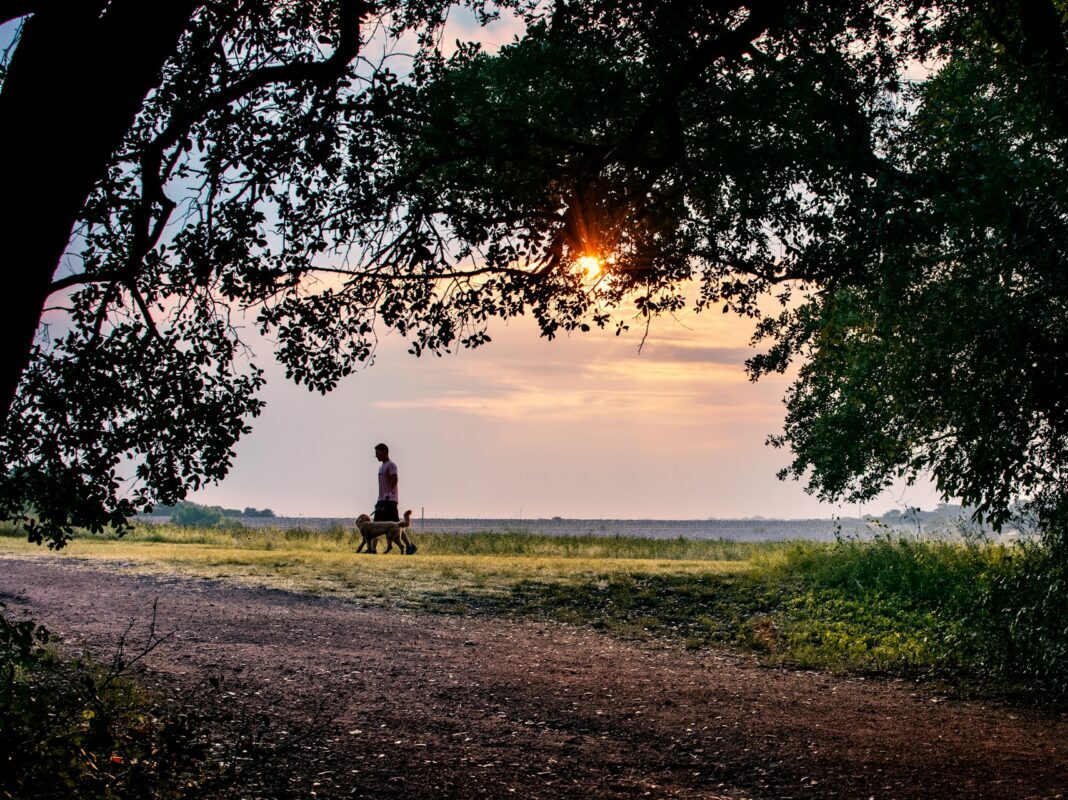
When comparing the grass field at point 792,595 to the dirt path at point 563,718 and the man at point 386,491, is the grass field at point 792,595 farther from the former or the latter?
the man at point 386,491

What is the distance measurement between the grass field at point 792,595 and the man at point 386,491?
77.4 inches

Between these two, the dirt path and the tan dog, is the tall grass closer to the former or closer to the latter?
the tan dog

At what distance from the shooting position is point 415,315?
10383 mm

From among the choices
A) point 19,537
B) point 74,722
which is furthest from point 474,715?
point 19,537

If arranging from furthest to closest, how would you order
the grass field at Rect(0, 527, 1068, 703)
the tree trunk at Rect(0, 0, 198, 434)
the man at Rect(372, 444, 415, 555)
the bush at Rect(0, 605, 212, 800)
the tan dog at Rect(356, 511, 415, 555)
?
the tan dog at Rect(356, 511, 415, 555) → the man at Rect(372, 444, 415, 555) → the grass field at Rect(0, 527, 1068, 703) → the bush at Rect(0, 605, 212, 800) → the tree trunk at Rect(0, 0, 198, 434)

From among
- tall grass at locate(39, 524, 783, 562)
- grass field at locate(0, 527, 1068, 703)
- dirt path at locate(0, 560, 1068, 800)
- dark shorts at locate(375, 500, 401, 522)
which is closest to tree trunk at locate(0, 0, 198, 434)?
dirt path at locate(0, 560, 1068, 800)

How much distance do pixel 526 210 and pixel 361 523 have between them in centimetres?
1506

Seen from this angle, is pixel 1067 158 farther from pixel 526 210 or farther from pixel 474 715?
pixel 474 715

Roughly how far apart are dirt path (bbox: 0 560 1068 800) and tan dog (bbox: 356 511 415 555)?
11.0 metres

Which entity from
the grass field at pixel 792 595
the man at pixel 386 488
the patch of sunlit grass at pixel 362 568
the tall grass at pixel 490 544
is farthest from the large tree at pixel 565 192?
the tall grass at pixel 490 544

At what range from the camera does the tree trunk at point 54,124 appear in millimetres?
4559

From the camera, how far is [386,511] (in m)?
23.4

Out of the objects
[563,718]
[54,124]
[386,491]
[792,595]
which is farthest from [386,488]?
[54,124]

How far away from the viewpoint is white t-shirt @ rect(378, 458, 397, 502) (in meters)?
22.6
